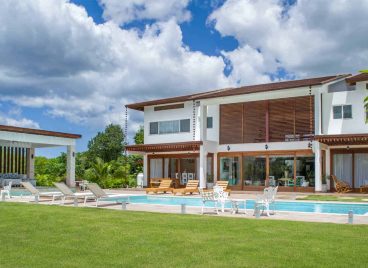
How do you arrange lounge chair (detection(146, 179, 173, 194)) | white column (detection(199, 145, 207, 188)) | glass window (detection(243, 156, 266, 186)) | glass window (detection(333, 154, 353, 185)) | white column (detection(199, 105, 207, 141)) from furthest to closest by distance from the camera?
white column (detection(199, 105, 207, 141)) < white column (detection(199, 145, 207, 188)) < glass window (detection(243, 156, 266, 186)) < lounge chair (detection(146, 179, 173, 194)) < glass window (detection(333, 154, 353, 185))

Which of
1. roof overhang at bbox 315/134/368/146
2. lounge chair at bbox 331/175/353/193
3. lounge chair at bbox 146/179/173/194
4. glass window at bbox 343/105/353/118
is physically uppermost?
glass window at bbox 343/105/353/118

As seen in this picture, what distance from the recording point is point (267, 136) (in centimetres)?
2873

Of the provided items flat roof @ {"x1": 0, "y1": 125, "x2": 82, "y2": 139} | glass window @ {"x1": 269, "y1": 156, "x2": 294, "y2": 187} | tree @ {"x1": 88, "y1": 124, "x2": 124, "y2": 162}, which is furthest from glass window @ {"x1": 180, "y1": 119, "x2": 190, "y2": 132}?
tree @ {"x1": 88, "y1": 124, "x2": 124, "y2": 162}

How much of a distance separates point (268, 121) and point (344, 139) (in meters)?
5.72

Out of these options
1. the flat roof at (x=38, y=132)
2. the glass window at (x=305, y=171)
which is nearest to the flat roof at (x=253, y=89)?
the glass window at (x=305, y=171)

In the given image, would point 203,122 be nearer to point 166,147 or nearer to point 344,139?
point 166,147

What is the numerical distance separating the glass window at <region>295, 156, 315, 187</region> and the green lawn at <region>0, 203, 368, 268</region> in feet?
53.6

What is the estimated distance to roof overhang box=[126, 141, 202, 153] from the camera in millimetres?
29333

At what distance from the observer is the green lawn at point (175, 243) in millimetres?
6934

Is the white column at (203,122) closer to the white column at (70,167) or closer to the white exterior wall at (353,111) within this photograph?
the white exterior wall at (353,111)

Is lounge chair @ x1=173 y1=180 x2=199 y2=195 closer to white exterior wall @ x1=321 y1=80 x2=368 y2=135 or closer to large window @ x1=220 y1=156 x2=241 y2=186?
large window @ x1=220 y1=156 x2=241 y2=186

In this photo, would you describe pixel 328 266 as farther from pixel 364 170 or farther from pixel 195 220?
pixel 364 170

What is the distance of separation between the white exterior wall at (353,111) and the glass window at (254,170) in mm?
4413

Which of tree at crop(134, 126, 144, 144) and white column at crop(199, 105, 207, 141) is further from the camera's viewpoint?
tree at crop(134, 126, 144, 144)
